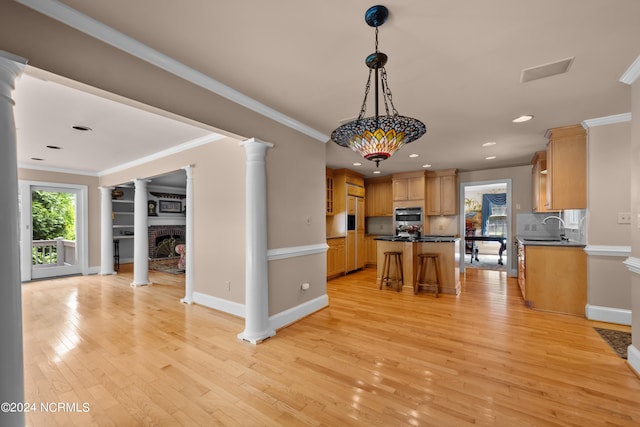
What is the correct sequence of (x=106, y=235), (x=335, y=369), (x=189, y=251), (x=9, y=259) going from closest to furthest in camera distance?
(x=9, y=259)
(x=335, y=369)
(x=189, y=251)
(x=106, y=235)

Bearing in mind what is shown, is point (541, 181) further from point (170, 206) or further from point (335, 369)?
point (170, 206)

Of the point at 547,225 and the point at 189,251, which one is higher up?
the point at 547,225

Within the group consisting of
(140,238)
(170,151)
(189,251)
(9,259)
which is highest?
(170,151)

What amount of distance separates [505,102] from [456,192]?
161 inches

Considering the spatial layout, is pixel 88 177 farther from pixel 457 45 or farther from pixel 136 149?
pixel 457 45

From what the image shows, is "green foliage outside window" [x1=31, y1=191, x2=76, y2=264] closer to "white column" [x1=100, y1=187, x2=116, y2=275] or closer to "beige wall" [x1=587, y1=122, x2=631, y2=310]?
"white column" [x1=100, y1=187, x2=116, y2=275]

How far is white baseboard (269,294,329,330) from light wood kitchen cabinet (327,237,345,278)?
1.89 meters

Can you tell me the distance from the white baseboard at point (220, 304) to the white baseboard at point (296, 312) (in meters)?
0.71

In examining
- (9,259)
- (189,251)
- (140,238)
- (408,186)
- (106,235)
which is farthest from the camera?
(408,186)

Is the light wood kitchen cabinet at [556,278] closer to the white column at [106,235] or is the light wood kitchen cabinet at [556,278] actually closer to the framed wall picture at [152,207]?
the white column at [106,235]

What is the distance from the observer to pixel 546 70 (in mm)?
2219

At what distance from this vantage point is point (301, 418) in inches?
Result: 69.4

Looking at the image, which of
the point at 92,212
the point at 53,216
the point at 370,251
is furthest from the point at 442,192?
the point at 53,216

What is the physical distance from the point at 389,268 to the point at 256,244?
315 cm
